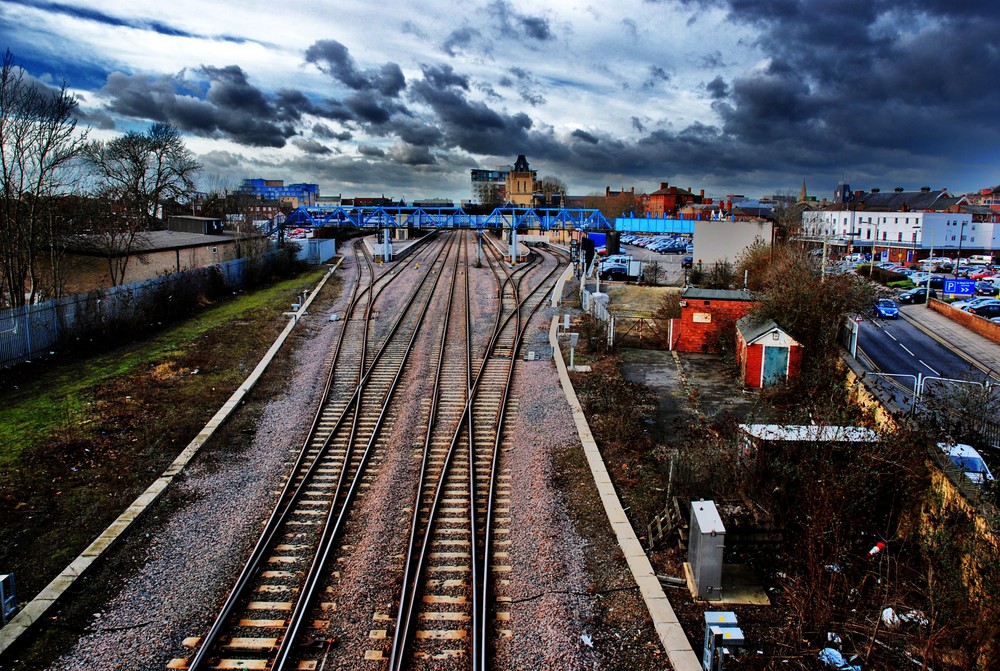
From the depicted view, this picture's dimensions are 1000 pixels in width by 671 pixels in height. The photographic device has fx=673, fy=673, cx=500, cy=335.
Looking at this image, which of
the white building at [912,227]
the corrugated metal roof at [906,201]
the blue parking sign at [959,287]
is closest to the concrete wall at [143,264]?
the blue parking sign at [959,287]

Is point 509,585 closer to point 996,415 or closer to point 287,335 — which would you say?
point 996,415

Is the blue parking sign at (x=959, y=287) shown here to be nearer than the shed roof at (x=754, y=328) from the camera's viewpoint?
No

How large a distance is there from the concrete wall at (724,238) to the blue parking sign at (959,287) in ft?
39.3

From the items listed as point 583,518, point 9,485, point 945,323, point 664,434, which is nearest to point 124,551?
point 9,485

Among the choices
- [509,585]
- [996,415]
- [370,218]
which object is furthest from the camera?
[370,218]

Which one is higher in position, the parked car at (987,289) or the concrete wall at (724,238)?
the concrete wall at (724,238)

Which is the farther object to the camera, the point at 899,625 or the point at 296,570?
the point at 296,570

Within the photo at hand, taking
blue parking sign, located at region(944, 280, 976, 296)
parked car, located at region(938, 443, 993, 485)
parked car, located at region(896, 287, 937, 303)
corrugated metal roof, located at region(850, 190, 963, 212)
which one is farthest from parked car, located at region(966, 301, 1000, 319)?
corrugated metal roof, located at region(850, 190, 963, 212)

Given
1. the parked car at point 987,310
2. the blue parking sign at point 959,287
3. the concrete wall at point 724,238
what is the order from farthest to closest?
the blue parking sign at point 959,287 < the concrete wall at point 724,238 < the parked car at point 987,310

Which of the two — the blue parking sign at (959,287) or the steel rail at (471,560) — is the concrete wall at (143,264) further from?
the blue parking sign at (959,287)

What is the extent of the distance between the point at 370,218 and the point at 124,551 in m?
39.1

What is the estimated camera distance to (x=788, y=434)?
465 inches

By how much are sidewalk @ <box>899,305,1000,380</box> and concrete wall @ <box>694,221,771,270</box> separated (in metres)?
8.50

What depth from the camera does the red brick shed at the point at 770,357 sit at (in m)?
18.4
